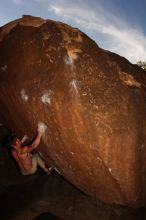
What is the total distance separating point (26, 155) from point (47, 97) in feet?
6.06

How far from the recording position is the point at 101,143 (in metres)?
4.48

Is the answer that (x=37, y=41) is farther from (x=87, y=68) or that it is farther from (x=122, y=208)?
(x=122, y=208)

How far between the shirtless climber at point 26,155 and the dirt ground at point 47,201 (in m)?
0.35

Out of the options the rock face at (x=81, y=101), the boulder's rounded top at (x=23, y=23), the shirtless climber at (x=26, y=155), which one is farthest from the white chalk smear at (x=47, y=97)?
the boulder's rounded top at (x=23, y=23)

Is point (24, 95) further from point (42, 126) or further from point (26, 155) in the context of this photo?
point (26, 155)

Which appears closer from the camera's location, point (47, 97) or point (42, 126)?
point (47, 97)

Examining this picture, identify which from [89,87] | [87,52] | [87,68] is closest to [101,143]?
[89,87]

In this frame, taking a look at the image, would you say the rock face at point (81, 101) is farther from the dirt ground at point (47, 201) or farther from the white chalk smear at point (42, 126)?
the dirt ground at point (47, 201)

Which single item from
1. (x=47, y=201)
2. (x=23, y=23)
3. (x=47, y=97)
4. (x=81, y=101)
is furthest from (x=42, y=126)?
(x=23, y=23)

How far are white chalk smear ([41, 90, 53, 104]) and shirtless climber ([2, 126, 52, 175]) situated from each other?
615 millimetres

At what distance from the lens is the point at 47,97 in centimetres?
459

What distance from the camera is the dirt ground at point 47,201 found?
16.3 ft

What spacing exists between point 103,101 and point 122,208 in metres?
2.33

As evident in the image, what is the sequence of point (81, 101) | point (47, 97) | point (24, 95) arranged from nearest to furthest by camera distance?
point (81, 101) → point (47, 97) → point (24, 95)
